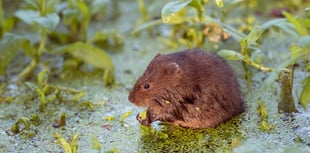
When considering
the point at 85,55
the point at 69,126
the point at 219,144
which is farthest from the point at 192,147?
the point at 85,55

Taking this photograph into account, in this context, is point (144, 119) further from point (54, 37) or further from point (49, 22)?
point (54, 37)

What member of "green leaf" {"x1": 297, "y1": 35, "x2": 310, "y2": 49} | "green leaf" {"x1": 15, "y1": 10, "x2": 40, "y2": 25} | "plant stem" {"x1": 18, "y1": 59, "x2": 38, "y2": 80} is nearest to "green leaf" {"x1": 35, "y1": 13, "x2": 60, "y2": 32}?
"green leaf" {"x1": 15, "y1": 10, "x2": 40, "y2": 25}

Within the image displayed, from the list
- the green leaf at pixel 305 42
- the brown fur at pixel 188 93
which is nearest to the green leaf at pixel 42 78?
the brown fur at pixel 188 93

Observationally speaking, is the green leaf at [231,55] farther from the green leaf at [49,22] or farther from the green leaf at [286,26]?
the green leaf at [49,22]

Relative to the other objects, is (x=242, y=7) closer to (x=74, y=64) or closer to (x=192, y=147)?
(x=74, y=64)

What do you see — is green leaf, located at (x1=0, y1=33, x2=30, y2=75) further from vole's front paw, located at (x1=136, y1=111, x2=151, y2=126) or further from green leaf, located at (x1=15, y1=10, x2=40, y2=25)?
vole's front paw, located at (x1=136, y1=111, x2=151, y2=126)

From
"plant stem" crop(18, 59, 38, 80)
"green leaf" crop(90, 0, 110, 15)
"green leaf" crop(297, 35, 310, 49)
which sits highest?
"green leaf" crop(90, 0, 110, 15)

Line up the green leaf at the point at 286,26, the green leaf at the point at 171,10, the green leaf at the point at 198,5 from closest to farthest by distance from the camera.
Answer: the green leaf at the point at 286,26, the green leaf at the point at 171,10, the green leaf at the point at 198,5

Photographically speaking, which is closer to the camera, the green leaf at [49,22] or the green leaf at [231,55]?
the green leaf at [231,55]

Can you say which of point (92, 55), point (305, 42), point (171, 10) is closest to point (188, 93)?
point (171, 10)
